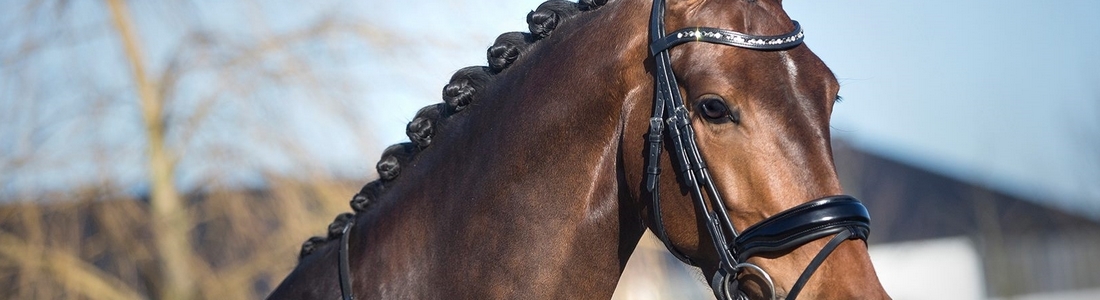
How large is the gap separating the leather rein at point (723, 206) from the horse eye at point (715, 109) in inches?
1.8

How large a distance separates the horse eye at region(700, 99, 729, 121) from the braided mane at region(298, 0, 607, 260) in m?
0.56

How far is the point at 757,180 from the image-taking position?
2023mm

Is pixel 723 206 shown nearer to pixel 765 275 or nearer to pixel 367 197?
pixel 765 275

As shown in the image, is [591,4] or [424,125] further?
[424,125]

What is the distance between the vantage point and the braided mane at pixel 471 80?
8.57 ft

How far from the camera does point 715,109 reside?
6.86 ft

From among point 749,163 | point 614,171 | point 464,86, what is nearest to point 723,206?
point 749,163

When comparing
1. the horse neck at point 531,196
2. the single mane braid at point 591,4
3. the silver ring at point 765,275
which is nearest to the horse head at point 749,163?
the silver ring at point 765,275

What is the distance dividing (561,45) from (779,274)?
2.80 ft

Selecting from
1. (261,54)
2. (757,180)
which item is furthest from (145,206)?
(757,180)

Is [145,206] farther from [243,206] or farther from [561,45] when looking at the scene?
[561,45]

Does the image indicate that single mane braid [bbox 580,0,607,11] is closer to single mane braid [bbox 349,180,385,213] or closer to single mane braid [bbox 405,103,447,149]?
single mane braid [bbox 405,103,447,149]

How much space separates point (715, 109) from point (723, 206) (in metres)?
0.21

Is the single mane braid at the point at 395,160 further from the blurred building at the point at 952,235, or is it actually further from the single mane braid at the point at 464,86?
the blurred building at the point at 952,235
